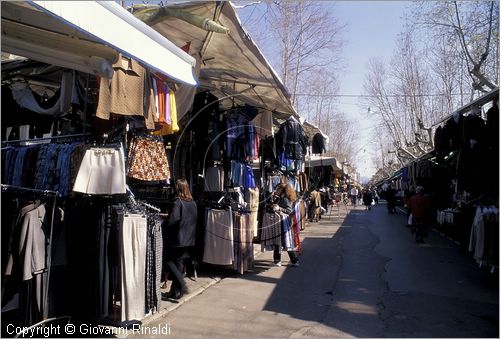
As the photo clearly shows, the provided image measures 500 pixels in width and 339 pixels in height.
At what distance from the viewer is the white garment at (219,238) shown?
301 inches

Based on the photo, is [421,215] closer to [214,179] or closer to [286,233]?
[286,233]

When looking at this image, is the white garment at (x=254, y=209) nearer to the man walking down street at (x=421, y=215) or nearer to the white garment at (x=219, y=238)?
the white garment at (x=219, y=238)

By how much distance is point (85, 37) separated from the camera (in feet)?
13.9

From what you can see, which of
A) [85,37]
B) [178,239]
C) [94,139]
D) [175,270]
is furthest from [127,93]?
[175,270]

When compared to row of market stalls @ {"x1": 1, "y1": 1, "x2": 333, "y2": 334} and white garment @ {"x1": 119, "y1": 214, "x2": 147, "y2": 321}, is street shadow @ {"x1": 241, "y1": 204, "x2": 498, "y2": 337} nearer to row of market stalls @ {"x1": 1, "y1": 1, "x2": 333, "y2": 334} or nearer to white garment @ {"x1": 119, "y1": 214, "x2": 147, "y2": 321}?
white garment @ {"x1": 119, "y1": 214, "x2": 147, "y2": 321}

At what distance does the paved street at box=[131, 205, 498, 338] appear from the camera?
5215 millimetres

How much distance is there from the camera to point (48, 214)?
4551 millimetres

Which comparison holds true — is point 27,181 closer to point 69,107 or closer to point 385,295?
point 69,107

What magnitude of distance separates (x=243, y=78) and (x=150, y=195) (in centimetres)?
263

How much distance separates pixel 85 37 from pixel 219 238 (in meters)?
4.42

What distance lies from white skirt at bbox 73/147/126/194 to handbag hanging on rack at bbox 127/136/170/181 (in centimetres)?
67

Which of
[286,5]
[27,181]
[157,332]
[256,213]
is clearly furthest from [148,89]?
[286,5]

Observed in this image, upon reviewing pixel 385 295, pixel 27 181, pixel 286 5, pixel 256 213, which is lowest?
pixel 385 295

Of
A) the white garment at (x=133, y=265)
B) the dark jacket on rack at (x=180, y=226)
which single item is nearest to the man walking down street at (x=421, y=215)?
the dark jacket on rack at (x=180, y=226)
